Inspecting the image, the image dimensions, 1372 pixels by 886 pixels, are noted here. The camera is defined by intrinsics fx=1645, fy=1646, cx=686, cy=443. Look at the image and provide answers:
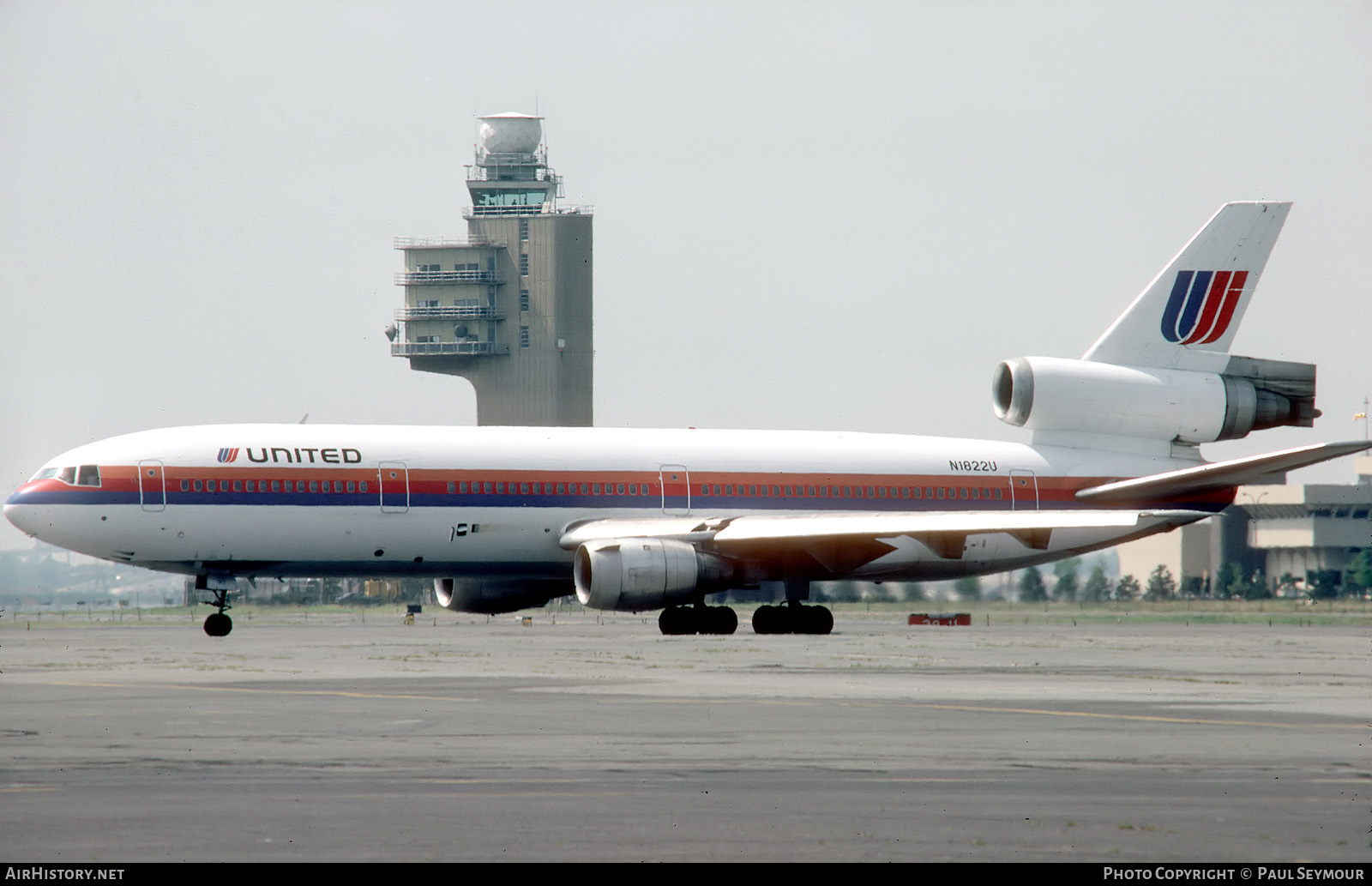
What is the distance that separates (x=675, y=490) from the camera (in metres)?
41.7

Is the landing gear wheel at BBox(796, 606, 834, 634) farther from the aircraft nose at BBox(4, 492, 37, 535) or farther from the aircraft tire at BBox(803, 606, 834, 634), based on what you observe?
the aircraft nose at BBox(4, 492, 37, 535)

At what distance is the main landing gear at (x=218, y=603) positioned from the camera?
39.0 m

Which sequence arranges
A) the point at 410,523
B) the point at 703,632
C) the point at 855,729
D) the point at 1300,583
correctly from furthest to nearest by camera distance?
the point at 1300,583
the point at 703,632
the point at 410,523
the point at 855,729

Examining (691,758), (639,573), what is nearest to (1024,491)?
(639,573)

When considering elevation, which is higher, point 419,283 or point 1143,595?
point 419,283

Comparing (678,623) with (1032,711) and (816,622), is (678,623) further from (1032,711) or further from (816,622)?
(1032,711)

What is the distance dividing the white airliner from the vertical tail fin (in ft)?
0.18

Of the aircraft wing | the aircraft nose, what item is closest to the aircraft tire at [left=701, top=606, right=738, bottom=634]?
the aircraft wing

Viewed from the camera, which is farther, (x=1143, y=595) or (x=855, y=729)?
(x=1143, y=595)

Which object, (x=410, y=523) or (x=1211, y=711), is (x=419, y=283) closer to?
(x=410, y=523)

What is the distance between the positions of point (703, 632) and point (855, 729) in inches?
914

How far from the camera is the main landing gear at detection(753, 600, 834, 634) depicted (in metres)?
43.1
